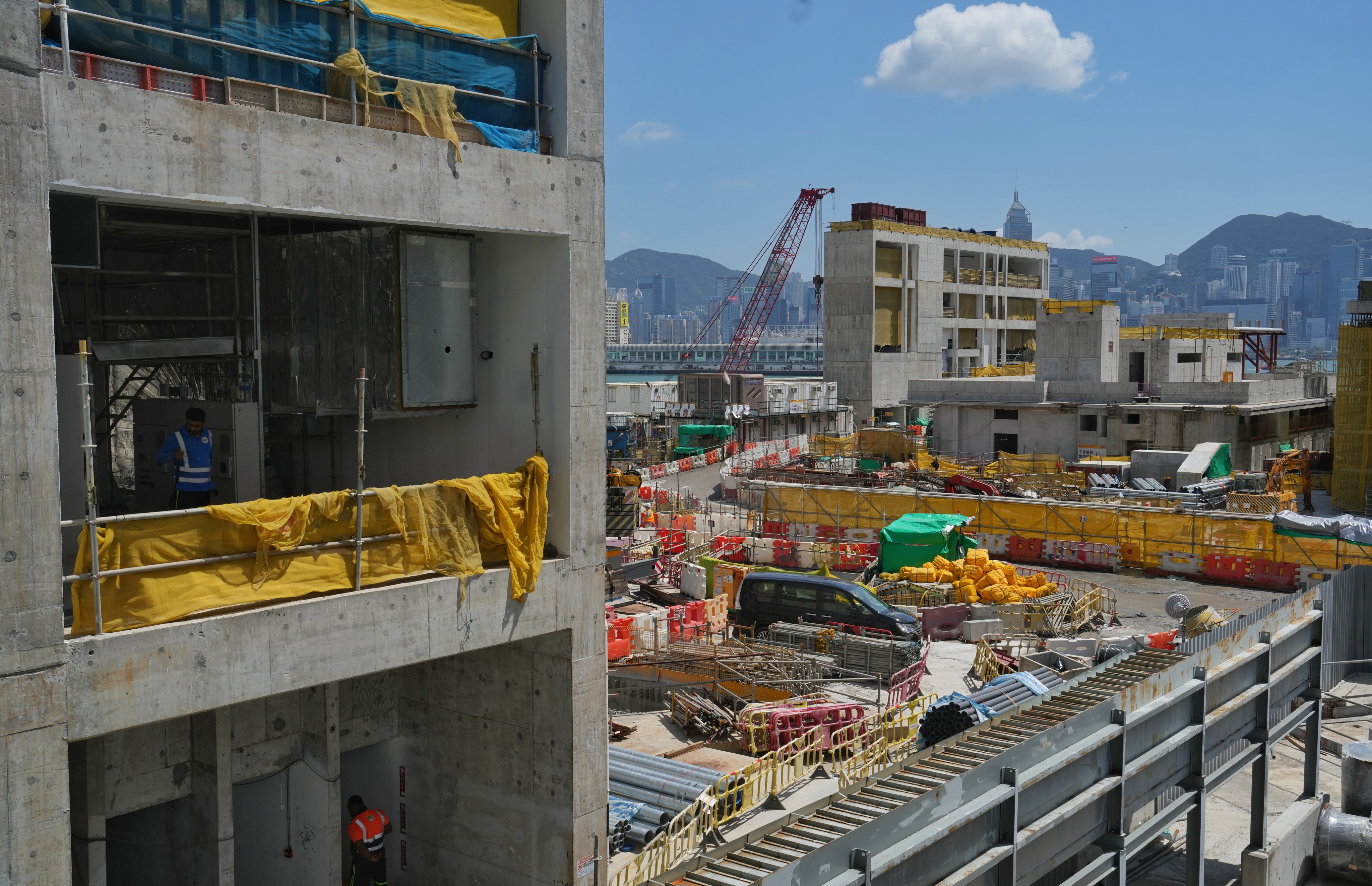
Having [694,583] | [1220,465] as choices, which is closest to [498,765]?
[694,583]

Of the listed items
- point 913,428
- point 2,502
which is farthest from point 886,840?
point 913,428

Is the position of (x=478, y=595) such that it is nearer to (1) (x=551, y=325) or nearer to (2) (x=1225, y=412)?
(1) (x=551, y=325)

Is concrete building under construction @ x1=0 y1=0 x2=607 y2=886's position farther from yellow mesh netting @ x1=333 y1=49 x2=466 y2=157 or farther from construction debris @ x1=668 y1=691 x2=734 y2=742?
construction debris @ x1=668 y1=691 x2=734 y2=742

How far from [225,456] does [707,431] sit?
58690 mm

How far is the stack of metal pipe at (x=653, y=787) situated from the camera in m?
15.1

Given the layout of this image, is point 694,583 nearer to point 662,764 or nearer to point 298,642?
point 662,764

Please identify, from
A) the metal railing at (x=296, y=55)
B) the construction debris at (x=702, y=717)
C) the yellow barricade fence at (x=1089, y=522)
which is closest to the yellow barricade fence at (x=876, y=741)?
the construction debris at (x=702, y=717)

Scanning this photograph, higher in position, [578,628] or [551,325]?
[551,325]

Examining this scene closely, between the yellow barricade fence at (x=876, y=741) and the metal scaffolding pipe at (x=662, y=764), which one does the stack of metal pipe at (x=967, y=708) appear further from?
the metal scaffolding pipe at (x=662, y=764)

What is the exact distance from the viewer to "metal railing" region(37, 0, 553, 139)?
845 centimetres

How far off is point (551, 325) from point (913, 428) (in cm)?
5596

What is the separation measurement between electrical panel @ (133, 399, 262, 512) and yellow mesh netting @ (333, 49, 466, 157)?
11.5 ft

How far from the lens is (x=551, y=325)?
11.7m

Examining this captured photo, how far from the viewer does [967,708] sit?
1389 cm
